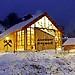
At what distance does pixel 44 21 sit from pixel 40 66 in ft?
76.4

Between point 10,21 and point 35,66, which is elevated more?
point 10,21

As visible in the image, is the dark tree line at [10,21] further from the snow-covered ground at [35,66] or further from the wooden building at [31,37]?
the snow-covered ground at [35,66]

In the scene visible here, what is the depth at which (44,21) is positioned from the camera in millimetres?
48844

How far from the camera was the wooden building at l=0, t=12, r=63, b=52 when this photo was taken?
46.2 meters

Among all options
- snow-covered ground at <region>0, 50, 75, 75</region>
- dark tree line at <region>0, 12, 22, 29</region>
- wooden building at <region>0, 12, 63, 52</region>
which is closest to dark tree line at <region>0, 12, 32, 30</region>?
dark tree line at <region>0, 12, 22, 29</region>

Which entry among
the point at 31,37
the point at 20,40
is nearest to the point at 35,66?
the point at 20,40

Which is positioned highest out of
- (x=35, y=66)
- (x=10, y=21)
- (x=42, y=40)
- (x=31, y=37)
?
(x=10, y=21)

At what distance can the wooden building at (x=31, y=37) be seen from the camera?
46250 millimetres

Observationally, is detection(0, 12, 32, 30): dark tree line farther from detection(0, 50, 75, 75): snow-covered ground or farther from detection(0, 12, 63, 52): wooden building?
detection(0, 50, 75, 75): snow-covered ground

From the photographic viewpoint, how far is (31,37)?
155 feet

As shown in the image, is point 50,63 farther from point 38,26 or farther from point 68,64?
point 38,26

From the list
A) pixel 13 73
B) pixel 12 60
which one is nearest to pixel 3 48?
pixel 12 60

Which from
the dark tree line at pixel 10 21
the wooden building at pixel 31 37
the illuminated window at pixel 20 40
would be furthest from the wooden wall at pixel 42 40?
the dark tree line at pixel 10 21

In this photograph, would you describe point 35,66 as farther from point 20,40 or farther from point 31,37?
point 31,37
